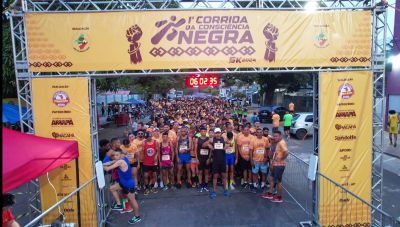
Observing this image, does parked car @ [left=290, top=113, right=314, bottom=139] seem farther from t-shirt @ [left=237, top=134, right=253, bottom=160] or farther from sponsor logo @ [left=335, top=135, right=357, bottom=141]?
sponsor logo @ [left=335, top=135, right=357, bottom=141]

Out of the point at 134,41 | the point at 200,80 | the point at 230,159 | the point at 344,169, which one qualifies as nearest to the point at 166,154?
the point at 230,159

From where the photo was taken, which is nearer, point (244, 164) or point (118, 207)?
point (118, 207)

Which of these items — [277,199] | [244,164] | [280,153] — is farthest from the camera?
[244,164]

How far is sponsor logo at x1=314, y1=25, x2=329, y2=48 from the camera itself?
6.82m

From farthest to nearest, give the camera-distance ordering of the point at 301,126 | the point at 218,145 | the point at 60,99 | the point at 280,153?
the point at 301,126
the point at 218,145
the point at 280,153
the point at 60,99

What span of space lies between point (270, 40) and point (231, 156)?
3.56 m

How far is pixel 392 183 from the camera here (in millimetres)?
9961

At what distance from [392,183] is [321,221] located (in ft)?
14.7

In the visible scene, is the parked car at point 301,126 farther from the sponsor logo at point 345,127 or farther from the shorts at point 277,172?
the sponsor logo at point 345,127

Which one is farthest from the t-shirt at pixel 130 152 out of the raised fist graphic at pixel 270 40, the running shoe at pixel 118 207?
the raised fist graphic at pixel 270 40

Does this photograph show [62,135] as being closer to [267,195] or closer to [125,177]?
[125,177]

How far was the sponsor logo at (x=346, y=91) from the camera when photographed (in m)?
6.90

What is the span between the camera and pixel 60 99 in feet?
22.2

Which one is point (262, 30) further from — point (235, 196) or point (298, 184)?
point (298, 184)
